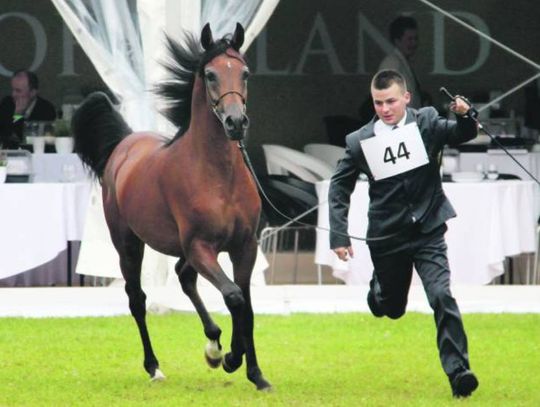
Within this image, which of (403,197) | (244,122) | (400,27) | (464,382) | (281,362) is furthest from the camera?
(400,27)

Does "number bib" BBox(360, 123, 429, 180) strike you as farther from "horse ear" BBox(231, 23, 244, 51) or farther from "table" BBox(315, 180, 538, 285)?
"table" BBox(315, 180, 538, 285)

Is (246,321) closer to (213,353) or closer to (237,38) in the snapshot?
(213,353)

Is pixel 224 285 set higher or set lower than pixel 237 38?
lower

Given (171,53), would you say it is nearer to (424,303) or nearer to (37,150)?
(424,303)

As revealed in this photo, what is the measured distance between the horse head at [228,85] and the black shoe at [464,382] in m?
1.59

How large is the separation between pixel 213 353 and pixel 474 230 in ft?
14.8

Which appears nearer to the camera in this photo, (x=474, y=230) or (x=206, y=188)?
(x=206, y=188)

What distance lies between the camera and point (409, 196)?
332 inches

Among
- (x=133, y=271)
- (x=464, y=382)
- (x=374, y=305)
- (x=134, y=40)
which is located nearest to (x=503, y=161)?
(x=134, y=40)

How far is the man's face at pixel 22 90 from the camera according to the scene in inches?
636

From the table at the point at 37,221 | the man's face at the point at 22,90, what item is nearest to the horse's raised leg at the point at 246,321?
the table at the point at 37,221

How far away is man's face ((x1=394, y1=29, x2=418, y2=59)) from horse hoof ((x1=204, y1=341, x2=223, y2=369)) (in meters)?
6.89

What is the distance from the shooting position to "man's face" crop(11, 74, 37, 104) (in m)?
16.2

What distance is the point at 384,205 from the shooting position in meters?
8.50
